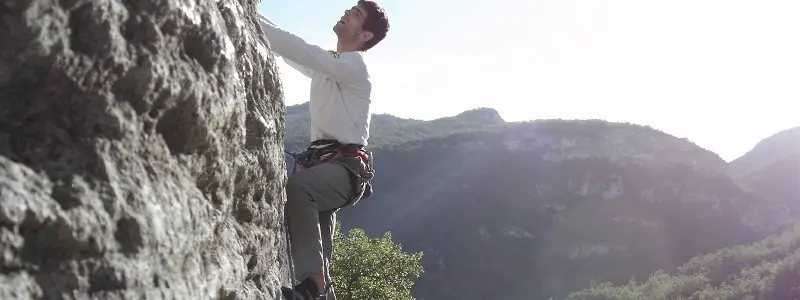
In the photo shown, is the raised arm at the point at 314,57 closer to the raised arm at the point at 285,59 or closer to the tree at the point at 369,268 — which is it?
the raised arm at the point at 285,59

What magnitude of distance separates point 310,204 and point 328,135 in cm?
52

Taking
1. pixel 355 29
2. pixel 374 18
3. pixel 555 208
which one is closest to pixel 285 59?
pixel 355 29

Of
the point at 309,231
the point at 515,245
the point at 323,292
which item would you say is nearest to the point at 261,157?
the point at 309,231

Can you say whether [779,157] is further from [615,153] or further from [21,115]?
[21,115]

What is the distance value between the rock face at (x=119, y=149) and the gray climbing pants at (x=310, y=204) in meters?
0.86

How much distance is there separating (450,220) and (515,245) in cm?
1502

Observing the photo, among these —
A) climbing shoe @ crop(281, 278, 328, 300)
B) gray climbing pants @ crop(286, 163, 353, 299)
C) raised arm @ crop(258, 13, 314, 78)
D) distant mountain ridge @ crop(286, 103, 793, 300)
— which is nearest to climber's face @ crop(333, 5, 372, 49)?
raised arm @ crop(258, 13, 314, 78)

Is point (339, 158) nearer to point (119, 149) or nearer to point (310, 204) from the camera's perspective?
point (310, 204)

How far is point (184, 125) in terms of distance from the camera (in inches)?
116

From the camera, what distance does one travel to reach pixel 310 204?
174 inches

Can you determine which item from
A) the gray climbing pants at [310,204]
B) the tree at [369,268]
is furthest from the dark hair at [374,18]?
the tree at [369,268]

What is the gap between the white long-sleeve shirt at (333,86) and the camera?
4.39 metres

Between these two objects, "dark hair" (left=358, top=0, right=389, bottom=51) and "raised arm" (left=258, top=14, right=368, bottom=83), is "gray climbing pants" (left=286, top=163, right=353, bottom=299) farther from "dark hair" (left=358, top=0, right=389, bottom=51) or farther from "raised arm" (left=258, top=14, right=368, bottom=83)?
"dark hair" (left=358, top=0, right=389, bottom=51)

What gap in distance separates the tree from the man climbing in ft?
76.3
